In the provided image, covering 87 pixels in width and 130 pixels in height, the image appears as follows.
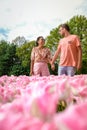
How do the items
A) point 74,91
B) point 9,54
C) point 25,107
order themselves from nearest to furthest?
point 25,107 → point 74,91 → point 9,54

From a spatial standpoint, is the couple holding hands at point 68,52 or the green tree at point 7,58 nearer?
the couple holding hands at point 68,52

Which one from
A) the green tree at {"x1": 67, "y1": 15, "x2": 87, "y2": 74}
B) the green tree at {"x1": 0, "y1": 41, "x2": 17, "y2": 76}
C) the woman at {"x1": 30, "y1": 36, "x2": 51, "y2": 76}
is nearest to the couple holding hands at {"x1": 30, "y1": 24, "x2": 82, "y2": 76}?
the woman at {"x1": 30, "y1": 36, "x2": 51, "y2": 76}

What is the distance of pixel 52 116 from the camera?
2.67 ft

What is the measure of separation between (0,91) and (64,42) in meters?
6.19

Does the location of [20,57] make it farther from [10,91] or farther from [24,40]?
→ [10,91]

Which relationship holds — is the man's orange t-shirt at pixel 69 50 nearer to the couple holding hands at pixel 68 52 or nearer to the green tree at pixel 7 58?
the couple holding hands at pixel 68 52

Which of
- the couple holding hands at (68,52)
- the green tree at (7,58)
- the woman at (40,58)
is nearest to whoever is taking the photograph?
the couple holding hands at (68,52)

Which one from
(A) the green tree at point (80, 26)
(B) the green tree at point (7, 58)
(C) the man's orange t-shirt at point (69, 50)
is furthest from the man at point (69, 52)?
(B) the green tree at point (7, 58)

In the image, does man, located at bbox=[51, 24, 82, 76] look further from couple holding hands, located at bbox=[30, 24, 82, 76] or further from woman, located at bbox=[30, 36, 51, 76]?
woman, located at bbox=[30, 36, 51, 76]

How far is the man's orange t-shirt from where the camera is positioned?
26.5 ft

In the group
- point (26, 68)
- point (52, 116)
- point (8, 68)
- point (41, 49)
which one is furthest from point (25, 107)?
point (8, 68)

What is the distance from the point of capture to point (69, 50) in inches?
325

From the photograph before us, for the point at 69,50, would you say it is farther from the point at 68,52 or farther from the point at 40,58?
the point at 40,58

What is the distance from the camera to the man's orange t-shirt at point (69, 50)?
8062 millimetres
